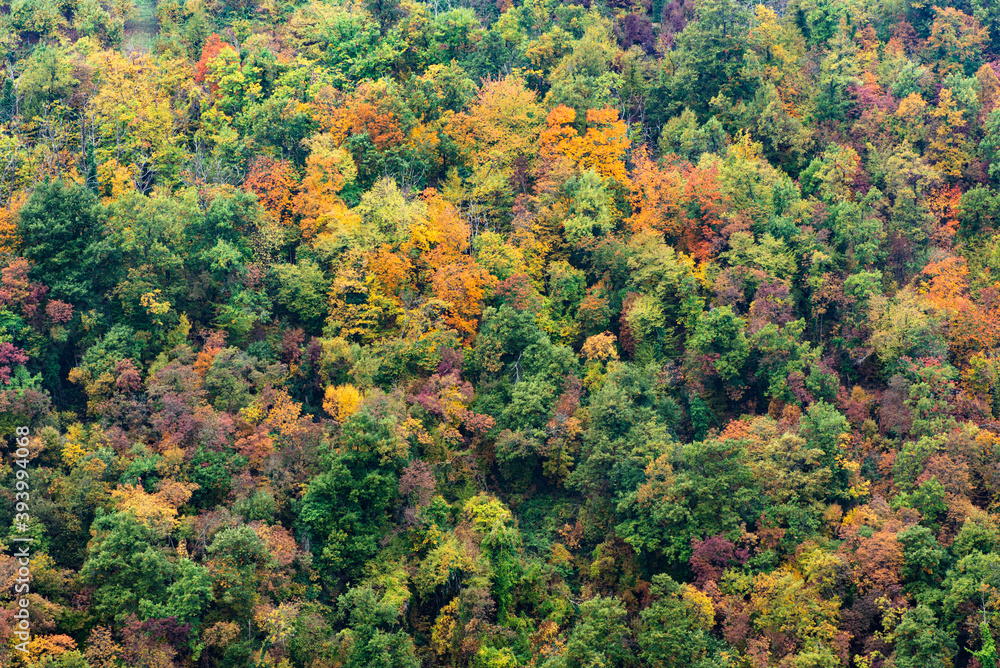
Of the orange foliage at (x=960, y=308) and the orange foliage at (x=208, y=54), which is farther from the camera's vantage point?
the orange foliage at (x=208, y=54)

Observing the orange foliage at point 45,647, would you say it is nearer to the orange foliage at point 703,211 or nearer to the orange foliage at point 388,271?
the orange foliage at point 388,271

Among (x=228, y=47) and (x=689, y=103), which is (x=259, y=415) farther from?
(x=689, y=103)

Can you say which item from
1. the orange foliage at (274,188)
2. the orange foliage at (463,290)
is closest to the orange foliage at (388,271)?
the orange foliage at (463,290)

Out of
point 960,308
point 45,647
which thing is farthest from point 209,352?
point 960,308

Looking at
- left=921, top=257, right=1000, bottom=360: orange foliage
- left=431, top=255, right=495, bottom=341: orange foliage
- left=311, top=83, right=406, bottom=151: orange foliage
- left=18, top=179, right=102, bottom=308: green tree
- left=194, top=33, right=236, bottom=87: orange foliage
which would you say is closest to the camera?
left=18, top=179, right=102, bottom=308: green tree

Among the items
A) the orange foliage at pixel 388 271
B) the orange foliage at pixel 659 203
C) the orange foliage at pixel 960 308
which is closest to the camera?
the orange foliage at pixel 960 308

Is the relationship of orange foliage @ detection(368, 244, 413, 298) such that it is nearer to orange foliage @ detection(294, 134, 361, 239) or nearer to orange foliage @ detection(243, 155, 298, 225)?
orange foliage @ detection(294, 134, 361, 239)

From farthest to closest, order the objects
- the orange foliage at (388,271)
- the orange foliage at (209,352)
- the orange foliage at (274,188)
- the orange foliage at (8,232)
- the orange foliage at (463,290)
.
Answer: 1. the orange foliage at (274,188)
2. the orange foliage at (388,271)
3. the orange foliage at (463,290)
4. the orange foliage at (209,352)
5. the orange foliage at (8,232)

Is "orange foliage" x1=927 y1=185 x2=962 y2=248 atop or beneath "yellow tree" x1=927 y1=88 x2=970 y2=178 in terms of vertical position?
beneath

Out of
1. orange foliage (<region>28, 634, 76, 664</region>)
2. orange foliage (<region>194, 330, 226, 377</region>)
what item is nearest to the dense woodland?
orange foliage (<region>28, 634, 76, 664</region>)
